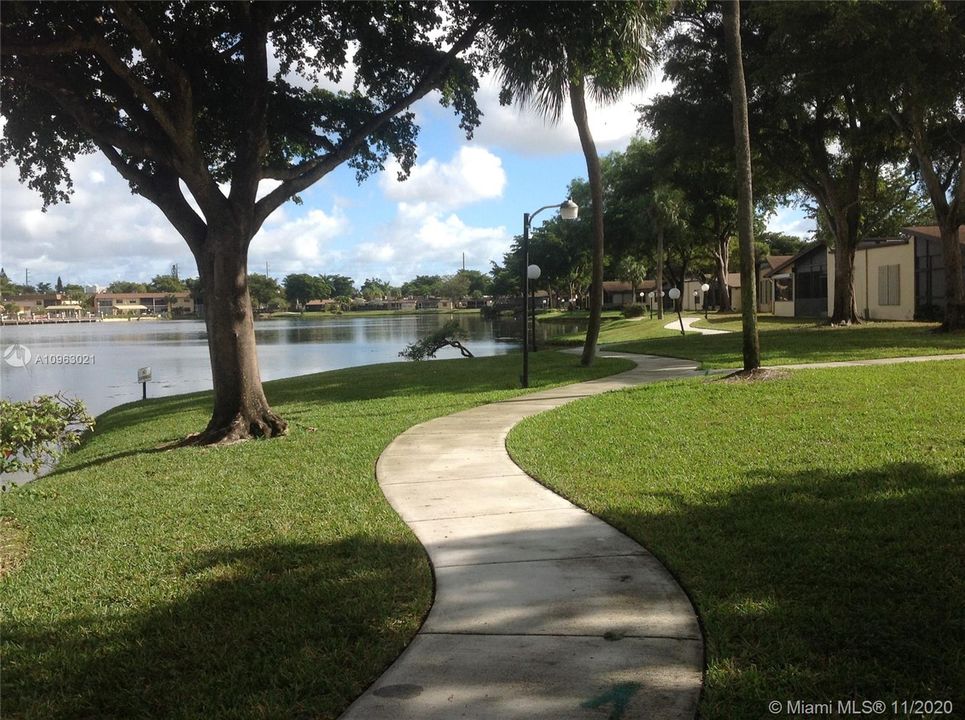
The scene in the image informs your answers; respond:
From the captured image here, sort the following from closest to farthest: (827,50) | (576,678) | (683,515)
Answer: (576,678)
(683,515)
(827,50)

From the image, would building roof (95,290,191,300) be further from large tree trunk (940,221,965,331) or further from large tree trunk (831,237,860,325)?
large tree trunk (940,221,965,331)

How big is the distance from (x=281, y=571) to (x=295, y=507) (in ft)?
5.64

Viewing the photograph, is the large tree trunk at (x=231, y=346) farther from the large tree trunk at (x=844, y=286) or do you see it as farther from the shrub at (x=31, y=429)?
the large tree trunk at (x=844, y=286)

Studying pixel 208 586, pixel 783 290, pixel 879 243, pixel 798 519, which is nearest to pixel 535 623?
pixel 208 586

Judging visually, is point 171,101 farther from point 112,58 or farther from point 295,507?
point 295,507

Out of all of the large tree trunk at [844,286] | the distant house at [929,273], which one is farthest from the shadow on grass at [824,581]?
the distant house at [929,273]

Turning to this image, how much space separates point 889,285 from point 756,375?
74.0 feet

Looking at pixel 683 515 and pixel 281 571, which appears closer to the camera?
pixel 281 571

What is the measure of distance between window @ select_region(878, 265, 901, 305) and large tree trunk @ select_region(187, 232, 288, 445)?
92.6 feet

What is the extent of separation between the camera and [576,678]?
3.45m

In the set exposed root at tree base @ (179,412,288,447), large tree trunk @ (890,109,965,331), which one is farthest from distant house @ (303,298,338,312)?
exposed root at tree base @ (179,412,288,447)

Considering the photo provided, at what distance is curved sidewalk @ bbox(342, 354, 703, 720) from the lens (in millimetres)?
3285

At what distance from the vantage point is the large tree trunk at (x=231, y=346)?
10.9m

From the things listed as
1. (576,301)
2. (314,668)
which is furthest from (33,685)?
(576,301)
